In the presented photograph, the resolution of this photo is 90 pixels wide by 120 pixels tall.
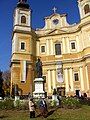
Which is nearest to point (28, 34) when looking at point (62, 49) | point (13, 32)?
point (13, 32)

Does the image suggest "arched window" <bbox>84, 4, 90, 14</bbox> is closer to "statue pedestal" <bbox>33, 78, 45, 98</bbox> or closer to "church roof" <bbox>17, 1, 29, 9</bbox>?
"church roof" <bbox>17, 1, 29, 9</bbox>

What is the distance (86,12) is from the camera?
1575 inches

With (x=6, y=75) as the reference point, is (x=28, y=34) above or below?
above

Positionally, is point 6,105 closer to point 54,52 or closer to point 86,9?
point 54,52

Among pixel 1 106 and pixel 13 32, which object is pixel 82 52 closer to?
pixel 13 32

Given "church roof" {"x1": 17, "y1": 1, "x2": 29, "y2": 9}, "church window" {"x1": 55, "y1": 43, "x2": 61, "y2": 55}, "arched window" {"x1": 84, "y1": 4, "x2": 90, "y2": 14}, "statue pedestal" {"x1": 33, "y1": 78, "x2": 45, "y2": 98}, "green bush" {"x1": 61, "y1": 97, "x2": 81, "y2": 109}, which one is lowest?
"green bush" {"x1": 61, "y1": 97, "x2": 81, "y2": 109}

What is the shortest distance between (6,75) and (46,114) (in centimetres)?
4578

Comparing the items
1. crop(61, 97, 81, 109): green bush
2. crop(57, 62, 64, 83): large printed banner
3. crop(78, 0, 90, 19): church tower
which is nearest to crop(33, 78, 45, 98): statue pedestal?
crop(61, 97, 81, 109): green bush

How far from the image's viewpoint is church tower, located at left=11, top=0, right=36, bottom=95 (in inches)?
1495

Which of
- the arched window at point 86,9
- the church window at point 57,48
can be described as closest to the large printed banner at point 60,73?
the church window at point 57,48

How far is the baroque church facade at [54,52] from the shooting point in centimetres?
3819

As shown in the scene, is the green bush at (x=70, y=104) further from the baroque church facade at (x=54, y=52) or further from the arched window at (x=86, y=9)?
the arched window at (x=86, y=9)

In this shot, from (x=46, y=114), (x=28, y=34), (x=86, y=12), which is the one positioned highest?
(x=86, y=12)

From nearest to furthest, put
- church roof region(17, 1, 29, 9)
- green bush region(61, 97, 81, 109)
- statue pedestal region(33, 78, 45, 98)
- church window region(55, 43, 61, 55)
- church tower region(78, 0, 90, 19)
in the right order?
green bush region(61, 97, 81, 109)
statue pedestal region(33, 78, 45, 98)
church tower region(78, 0, 90, 19)
church window region(55, 43, 61, 55)
church roof region(17, 1, 29, 9)
